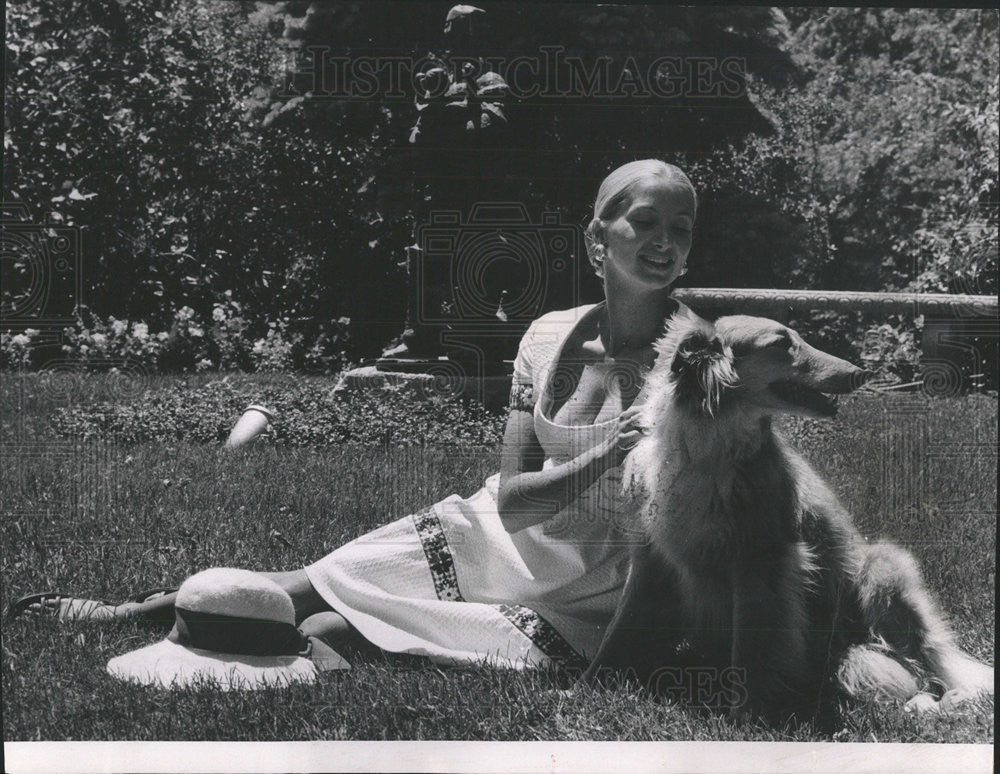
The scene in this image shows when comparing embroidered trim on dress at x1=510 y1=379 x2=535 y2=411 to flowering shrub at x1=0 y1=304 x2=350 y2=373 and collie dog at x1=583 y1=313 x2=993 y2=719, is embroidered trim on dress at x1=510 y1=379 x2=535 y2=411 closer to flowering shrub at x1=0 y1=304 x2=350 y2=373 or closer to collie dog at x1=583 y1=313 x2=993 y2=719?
collie dog at x1=583 y1=313 x2=993 y2=719

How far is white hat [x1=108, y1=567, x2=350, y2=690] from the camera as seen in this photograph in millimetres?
3559

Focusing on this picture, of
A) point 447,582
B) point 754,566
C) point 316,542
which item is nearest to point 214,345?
point 316,542

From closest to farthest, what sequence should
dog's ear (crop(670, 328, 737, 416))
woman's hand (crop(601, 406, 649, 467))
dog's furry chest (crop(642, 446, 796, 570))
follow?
dog's ear (crop(670, 328, 737, 416)), dog's furry chest (crop(642, 446, 796, 570)), woman's hand (crop(601, 406, 649, 467))

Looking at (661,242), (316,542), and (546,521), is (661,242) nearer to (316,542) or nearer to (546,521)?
(546,521)

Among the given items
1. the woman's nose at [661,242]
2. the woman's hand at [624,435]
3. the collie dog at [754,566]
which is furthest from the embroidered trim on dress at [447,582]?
the woman's nose at [661,242]

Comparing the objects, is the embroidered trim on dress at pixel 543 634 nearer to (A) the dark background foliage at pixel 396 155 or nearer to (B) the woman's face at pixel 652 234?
(A) the dark background foliage at pixel 396 155

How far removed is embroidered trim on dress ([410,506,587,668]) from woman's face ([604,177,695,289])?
1.06m

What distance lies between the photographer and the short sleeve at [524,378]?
3.57 metres

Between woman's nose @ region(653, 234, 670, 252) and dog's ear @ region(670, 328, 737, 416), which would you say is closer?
dog's ear @ region(670, 328, 737, 416)

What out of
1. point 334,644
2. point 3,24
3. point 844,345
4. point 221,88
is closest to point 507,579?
point 334,644

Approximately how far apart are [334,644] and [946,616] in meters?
2.06

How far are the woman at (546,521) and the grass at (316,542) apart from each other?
0.09 m

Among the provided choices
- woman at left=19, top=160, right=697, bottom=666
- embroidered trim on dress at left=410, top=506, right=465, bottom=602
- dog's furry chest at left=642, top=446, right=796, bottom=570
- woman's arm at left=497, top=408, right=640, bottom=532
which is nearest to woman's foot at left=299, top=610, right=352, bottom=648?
woman at left=19, top=160, right=697, bottom=666

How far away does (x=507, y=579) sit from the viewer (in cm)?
366
